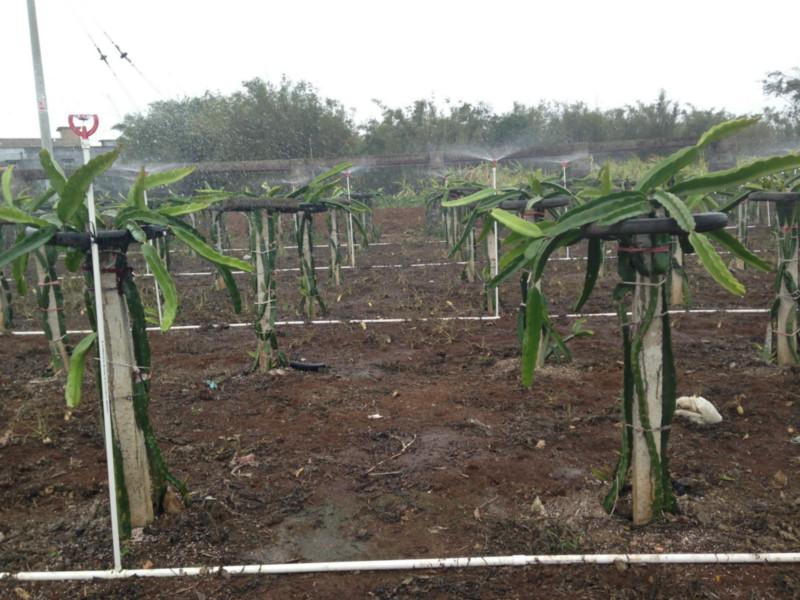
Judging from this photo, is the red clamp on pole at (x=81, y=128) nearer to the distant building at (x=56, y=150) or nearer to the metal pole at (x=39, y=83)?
the metal pole at (x=39, y=83)

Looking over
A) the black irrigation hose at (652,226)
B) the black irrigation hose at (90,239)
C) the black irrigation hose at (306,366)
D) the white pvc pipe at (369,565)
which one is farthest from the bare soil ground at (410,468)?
the black irrigation hose at (90,239)

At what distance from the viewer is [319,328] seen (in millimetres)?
6121

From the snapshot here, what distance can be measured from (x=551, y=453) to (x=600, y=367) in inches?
58.8

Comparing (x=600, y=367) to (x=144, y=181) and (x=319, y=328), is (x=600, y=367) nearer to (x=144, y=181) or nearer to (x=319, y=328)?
(x=319, y=328)

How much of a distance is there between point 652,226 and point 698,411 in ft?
5.56

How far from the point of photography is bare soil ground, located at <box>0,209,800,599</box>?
2311mm

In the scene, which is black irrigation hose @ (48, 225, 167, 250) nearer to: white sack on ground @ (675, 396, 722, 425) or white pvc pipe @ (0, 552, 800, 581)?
white pvc pipe @ (0, 552, 800, 581)

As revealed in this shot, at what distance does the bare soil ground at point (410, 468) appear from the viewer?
2311mm

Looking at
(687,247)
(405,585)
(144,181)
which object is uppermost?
A: (144,181)

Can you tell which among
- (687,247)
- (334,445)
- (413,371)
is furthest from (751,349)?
(334,445)

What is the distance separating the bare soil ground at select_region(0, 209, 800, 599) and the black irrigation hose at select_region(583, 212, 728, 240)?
3.23 ft

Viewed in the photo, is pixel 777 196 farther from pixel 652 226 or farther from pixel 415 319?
pixel 415 319

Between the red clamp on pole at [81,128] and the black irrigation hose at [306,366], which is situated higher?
the red clamp on pole at [81,128]

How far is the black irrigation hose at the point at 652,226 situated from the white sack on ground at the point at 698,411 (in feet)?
4.83
